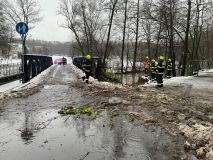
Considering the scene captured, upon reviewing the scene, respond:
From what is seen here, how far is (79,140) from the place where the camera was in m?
6.26

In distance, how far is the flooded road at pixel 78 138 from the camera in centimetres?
541

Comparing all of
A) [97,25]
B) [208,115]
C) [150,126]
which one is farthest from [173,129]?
[97,25]

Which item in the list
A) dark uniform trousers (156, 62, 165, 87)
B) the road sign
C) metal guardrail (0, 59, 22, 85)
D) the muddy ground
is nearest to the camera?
the muddy ground

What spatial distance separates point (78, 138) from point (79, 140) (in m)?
0.14

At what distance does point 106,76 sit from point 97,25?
93.7 ft

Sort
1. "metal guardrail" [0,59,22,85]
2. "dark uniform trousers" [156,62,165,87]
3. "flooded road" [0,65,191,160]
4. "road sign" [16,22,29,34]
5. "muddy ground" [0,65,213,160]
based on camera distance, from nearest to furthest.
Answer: "flooded road" [0,65,191,160], "muddy ground" [0,65,213,160], "road sign" [16,22,29,34], "dark uniform trousers" [156,62,165,87], "metal guardrail" [0,59,22,85]

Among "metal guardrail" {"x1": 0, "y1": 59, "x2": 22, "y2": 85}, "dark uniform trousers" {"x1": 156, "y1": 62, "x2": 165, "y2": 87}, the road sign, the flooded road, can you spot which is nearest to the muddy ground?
the flooded road

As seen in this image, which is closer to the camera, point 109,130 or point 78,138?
point 78,138

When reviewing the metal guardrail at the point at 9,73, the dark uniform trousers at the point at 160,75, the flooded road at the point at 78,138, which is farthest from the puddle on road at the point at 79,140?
the metal guardrail at the point at 9,73

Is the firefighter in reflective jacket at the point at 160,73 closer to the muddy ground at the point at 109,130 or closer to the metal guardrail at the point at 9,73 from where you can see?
the muddy ground at the point at 109,130

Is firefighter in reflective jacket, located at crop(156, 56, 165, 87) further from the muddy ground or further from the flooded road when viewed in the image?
the flooded road

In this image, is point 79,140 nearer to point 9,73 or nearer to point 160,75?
point 160,75

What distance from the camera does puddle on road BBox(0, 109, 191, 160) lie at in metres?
5.41

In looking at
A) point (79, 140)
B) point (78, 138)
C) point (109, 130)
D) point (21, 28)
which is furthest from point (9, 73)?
point (79, 140)
